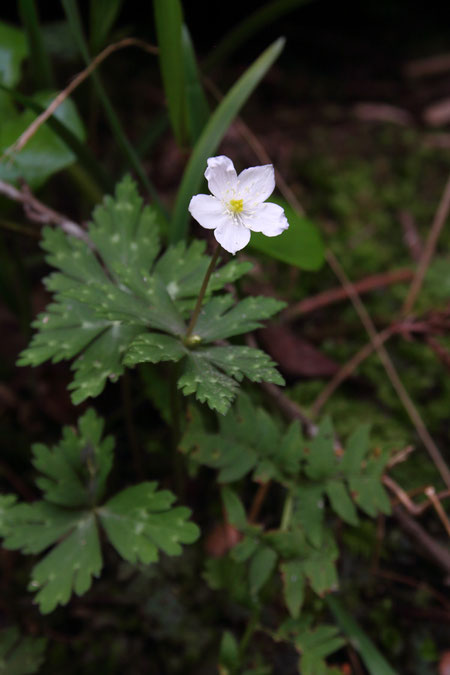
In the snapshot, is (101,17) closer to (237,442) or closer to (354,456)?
(237,442)

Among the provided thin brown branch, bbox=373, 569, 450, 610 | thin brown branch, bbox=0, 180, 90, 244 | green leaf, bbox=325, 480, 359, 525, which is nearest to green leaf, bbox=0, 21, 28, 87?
thin brown branch, bbox=0, 180, 90, 244

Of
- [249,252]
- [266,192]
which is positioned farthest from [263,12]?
[266,192]

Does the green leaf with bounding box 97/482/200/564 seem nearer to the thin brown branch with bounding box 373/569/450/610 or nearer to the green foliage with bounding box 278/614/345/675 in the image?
the green foliage with bounding box 278/614/345/675

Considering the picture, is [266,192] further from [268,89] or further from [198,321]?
[268,89]

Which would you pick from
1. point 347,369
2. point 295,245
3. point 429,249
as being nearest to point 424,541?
point 347,369

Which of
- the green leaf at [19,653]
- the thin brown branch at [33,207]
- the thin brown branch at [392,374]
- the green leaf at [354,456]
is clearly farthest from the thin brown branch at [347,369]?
the green leaf at [19,653]

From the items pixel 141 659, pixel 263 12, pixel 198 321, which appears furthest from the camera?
pixel 263 12
